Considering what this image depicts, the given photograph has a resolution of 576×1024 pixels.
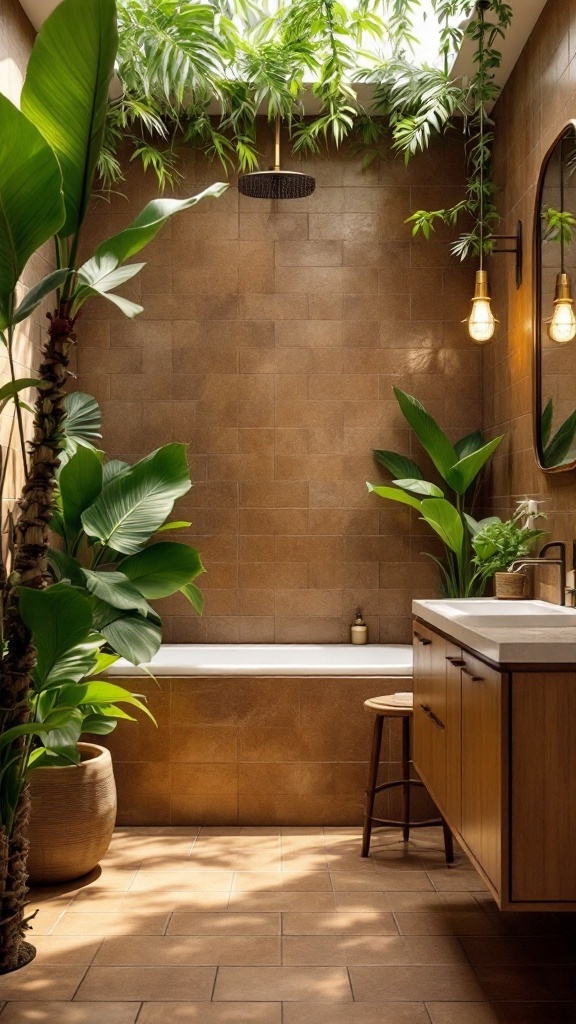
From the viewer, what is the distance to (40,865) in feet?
10.9

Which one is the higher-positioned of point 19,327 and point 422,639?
point 19,327

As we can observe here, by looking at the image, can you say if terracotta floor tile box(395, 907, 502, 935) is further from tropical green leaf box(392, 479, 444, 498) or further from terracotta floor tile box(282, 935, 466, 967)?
tropical green leaf box(392, 479, 444, 498)

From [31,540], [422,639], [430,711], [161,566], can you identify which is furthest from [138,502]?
[430,711]

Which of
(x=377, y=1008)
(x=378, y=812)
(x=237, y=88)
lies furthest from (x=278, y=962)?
(x=237, y=88)

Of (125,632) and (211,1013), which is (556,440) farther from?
(211,1013)

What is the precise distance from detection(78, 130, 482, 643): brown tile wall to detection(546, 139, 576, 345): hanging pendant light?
4.51 feet

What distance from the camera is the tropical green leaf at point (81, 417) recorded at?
12.4ft

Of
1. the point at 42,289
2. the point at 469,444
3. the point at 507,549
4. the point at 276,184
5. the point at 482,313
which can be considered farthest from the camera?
the point at 469,444

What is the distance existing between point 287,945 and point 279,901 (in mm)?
365

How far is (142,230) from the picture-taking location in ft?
7.91

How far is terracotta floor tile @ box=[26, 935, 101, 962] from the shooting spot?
108 inches

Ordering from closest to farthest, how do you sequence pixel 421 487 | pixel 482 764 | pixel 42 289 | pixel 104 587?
pixel 42 289, pixel 482 764, pixel 104 587, pixel 421 487

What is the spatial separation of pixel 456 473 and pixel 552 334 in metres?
1.08

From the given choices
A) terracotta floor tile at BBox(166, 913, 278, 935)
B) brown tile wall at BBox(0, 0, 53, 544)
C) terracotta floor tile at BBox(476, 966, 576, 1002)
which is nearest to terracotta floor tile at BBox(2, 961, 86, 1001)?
terracotta floor tile at BBox(166, 913, 278, 935)
